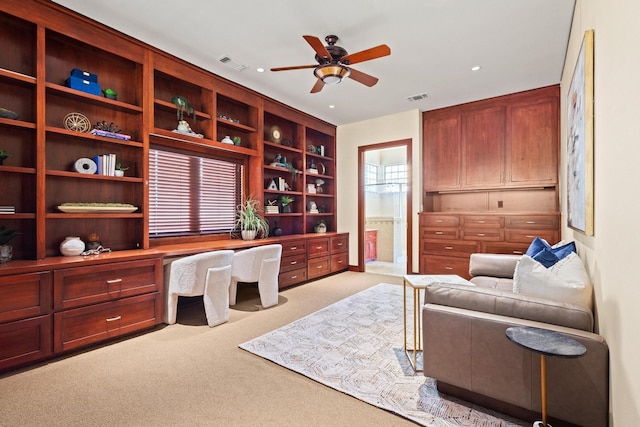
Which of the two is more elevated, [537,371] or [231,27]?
[231,27]

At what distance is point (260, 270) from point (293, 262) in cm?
118

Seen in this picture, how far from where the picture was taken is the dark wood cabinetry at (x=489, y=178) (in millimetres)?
4410

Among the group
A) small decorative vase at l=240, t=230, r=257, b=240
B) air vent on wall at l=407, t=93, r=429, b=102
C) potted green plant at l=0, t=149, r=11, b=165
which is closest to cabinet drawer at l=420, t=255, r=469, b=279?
air vent on wall at l=407, t=93, r=429, b=102

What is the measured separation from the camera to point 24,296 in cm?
226

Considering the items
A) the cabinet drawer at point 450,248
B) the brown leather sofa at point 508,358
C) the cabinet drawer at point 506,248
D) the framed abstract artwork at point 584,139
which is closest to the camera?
the brown leather sofa at point 508,358

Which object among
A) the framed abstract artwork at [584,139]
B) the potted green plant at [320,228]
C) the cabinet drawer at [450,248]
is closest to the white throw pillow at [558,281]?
the framed abstract artwork at [584,139]

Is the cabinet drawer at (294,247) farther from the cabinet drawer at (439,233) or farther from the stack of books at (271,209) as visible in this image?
the cabinet drawer at (439,233)

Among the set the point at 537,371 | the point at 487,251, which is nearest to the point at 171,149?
the point at 537,371

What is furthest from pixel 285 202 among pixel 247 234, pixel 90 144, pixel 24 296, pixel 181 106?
A: pixel 24 296

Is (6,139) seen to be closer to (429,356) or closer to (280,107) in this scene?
(280,107)

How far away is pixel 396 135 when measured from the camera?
5688mm

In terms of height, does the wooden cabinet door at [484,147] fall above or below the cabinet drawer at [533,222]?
above

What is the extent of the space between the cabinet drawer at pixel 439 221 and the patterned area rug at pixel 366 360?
1796mm

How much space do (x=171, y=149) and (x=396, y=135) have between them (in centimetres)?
382
